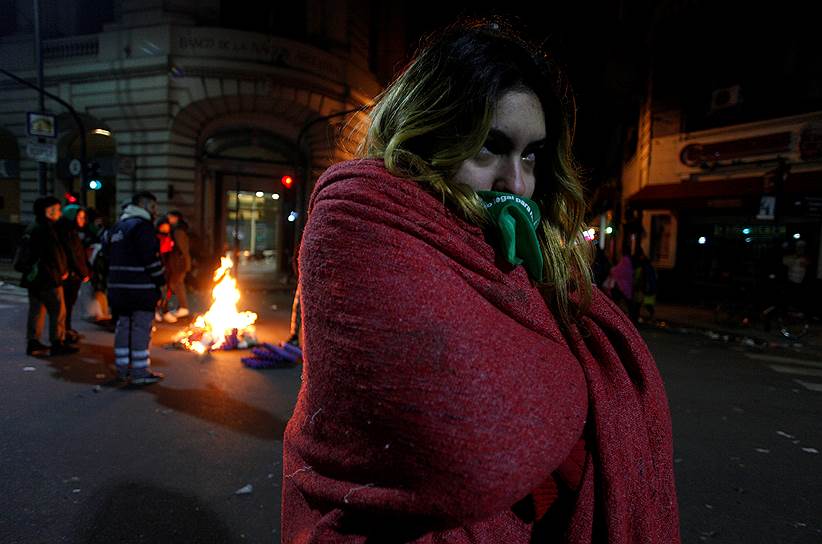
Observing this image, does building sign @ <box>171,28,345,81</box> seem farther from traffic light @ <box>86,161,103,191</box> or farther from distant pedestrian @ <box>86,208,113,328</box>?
distant pedestrian @ <box>86,208,113,328</box>

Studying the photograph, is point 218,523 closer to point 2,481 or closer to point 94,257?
point 2,481

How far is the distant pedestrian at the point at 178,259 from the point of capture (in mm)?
10023

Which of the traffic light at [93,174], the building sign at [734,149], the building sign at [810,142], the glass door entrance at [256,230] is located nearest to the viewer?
the building sign at [810,142]

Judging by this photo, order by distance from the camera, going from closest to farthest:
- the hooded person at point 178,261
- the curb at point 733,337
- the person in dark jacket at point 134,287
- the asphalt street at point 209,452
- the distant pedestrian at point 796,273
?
the asphalt street at point 209,452
the person in dark jacket at point 134,287
the hooded person at point 178,261
the curb at point 733,337
the distant pedestrian at point 796,273

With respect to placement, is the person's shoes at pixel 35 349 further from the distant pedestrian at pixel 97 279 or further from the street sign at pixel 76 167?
the street sign at pixel 76 167

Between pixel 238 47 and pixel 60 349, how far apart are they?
1382 centimetres

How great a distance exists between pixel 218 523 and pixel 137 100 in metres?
18.4

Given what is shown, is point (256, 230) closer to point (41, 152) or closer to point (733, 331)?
point (41, 152)

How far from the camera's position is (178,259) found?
10125 mm

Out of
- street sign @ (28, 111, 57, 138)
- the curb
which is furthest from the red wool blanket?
street sign @ (28, 111, 57, 138)

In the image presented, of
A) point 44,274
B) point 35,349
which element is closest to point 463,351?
point 44,274

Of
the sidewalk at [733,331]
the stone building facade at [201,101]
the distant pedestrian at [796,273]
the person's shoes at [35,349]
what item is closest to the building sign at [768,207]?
the distant pedestrian at [796,273]

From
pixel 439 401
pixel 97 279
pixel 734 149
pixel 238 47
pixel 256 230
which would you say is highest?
pixel 238 47

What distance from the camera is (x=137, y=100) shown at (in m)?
17.7
